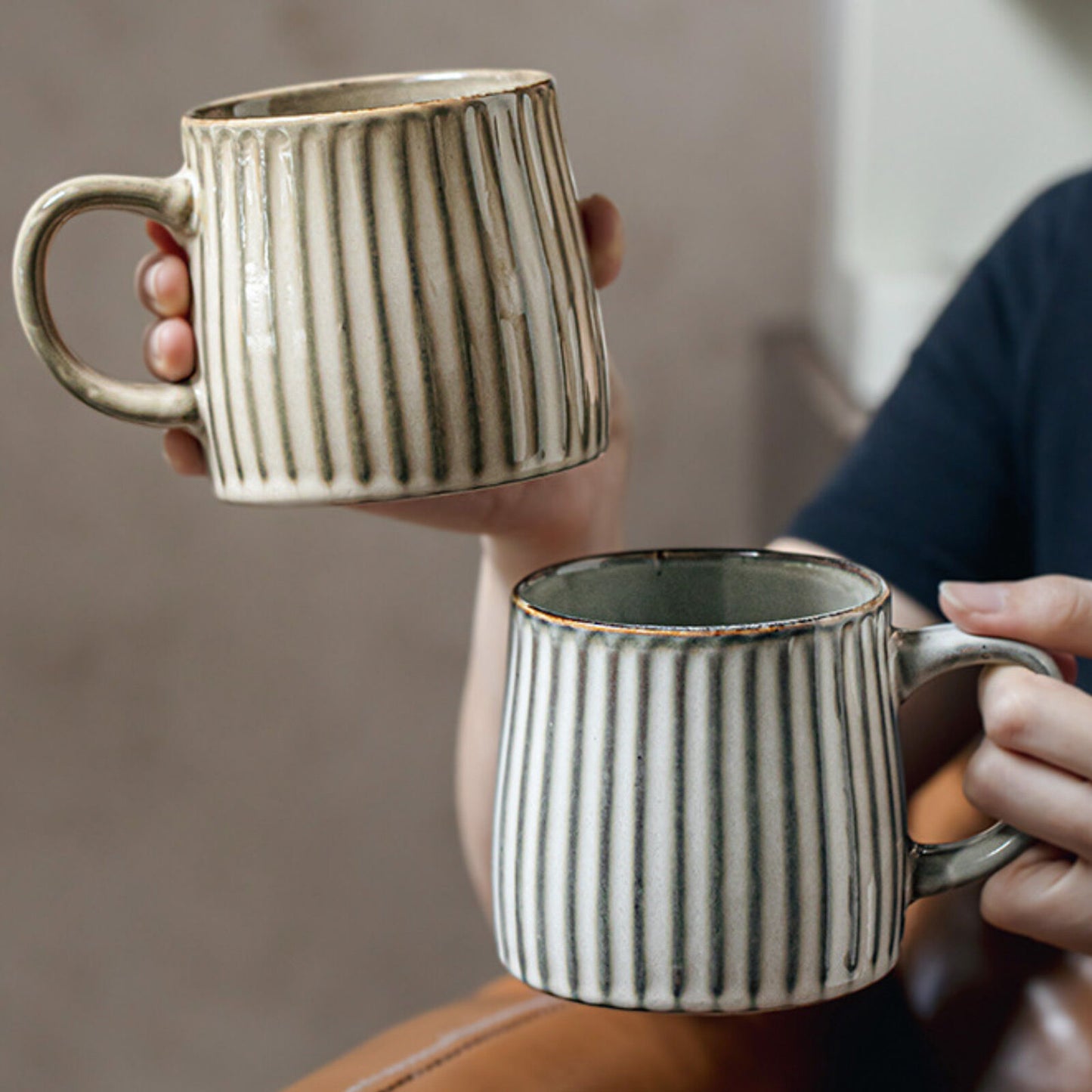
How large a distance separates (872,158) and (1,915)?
1126 millimetres

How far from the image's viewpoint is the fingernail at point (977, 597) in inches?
16.1

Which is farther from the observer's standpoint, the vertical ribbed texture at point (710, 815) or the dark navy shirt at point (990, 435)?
the dark navy shirt at point (990, 435)

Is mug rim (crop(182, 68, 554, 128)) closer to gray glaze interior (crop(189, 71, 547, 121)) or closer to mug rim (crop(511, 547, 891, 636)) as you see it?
gray glaze interior (crop(189, 71, 547, 121))

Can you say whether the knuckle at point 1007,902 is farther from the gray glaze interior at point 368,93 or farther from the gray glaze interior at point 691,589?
the gray glaze interior at point 368,93

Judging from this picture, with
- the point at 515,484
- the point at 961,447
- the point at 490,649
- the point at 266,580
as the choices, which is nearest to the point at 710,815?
the point at 515,484

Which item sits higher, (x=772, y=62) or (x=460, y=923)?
(x=772, y=62)

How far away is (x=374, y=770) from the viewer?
4.66 feet

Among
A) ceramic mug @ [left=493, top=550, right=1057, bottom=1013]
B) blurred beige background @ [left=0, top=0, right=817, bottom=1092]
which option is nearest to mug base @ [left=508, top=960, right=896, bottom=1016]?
ceramic mug @ [left=493, top=550, right=1057, bottom=1013]

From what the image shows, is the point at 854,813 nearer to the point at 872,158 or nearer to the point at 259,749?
the point at 872,158

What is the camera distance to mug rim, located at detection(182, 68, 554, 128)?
0.39 metres

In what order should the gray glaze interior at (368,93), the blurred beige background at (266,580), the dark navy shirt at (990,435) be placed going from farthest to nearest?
the blurred beige background at (266,580)
the dark navy shirt at (990,435)
the gray glaze interior at (368,93)

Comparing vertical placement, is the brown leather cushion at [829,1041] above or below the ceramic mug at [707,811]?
below

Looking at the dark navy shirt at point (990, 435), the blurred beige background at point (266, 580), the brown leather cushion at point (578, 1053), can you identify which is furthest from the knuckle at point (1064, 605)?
the blurred beige background at point (266, 580)

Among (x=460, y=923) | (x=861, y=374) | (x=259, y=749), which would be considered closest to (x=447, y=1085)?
(x=861, y=374)
